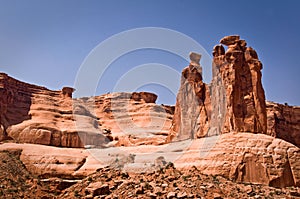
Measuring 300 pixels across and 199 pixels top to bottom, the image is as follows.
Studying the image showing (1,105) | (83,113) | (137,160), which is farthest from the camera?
(83,113)

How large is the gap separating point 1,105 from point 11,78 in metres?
Result: 12.0

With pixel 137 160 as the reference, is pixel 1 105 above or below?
above

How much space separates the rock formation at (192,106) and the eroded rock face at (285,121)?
43164mm

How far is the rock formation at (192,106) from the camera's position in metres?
48.7

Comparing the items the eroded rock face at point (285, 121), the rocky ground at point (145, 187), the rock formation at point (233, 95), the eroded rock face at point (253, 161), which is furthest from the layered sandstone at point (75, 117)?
the eroded rock face at point (285, 121)

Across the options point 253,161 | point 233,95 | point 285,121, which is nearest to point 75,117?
point 233,95

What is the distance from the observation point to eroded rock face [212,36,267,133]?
130 ft

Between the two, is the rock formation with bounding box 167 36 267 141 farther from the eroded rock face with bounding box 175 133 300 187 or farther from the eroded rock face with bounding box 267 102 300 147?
the eroded rock face with bounding box 267 102 300 147

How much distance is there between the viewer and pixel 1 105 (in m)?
70.7

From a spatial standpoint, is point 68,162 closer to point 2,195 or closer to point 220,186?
point 2,195

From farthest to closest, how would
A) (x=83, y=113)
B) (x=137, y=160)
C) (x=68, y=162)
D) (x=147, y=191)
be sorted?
1. (x=83, y=113)
2. (x=68, y=162)
3. (x=137, y=160)
4. (x=147, y=191)

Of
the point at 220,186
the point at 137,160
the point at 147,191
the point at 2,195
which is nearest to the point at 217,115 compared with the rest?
the point at 137,160

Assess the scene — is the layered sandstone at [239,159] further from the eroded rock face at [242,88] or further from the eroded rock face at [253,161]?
the eroded rock face at [242,88]

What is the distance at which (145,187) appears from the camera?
2848 centimetres
